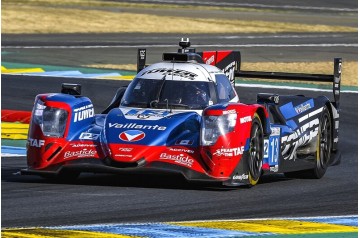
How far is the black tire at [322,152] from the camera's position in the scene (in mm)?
14438

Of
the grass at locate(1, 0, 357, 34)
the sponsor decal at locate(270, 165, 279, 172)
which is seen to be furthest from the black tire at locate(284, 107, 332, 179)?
the grass at locate(1, 0, 357, 34)

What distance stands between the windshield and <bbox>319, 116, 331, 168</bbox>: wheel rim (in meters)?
2.11

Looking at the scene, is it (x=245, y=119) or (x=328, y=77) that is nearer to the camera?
(x=245, y=119)

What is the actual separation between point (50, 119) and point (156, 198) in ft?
6.34

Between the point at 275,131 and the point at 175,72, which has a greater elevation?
the point at 175,72

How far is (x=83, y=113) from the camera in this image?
1309 centimetres

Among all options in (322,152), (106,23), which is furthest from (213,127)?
(106,23)

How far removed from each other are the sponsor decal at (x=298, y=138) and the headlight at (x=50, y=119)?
2.55 meters

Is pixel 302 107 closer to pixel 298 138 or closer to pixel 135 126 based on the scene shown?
pixel 298 138

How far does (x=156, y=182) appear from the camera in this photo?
13.0m

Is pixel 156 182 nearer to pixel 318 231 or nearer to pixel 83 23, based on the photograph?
pixel 318 231

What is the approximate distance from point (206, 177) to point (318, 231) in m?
2.83

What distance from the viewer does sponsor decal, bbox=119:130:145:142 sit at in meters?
12.3

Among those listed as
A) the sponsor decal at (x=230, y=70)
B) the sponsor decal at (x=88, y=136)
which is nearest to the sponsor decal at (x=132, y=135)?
the sponsor decal at (x=88, y=136)
